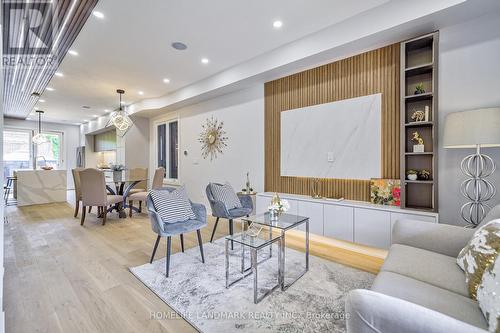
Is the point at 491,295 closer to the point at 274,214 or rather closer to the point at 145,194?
the point at 274,214

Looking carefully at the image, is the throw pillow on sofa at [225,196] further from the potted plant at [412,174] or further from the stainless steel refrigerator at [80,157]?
the stainless steel refrigerator at [80,157]

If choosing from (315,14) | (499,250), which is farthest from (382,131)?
(499,250)

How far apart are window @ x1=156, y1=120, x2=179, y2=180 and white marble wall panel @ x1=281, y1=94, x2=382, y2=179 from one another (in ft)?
11.9

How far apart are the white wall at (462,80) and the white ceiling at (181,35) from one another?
3.41 feet

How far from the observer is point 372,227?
2.83m

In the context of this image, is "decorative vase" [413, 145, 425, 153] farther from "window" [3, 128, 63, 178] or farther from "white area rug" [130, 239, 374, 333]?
"window" [3, 128, 63, 178]

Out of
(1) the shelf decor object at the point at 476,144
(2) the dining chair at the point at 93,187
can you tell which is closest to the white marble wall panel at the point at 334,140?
(1) the shelf decor object at the point at 476,144

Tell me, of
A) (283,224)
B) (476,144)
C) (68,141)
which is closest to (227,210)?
(283,224)

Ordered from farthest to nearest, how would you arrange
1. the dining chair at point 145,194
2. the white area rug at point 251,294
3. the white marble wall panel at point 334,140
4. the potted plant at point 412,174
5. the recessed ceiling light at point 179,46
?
the dining chair at point 145,194 → the recessed ceiling light at point 179,46 → the white marble wall panel at point 334,140 → the potted plant at point 412,174 → the white area rug at point 251,294

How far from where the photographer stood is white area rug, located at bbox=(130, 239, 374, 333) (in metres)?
1.74

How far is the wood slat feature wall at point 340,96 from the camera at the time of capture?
299cm

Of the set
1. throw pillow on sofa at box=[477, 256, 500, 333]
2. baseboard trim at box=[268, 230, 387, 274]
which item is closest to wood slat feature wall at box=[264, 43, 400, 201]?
baseboard trim at box=[268, 230, 387, 274]

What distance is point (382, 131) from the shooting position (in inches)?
121

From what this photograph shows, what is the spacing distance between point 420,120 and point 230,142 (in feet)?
10.7
